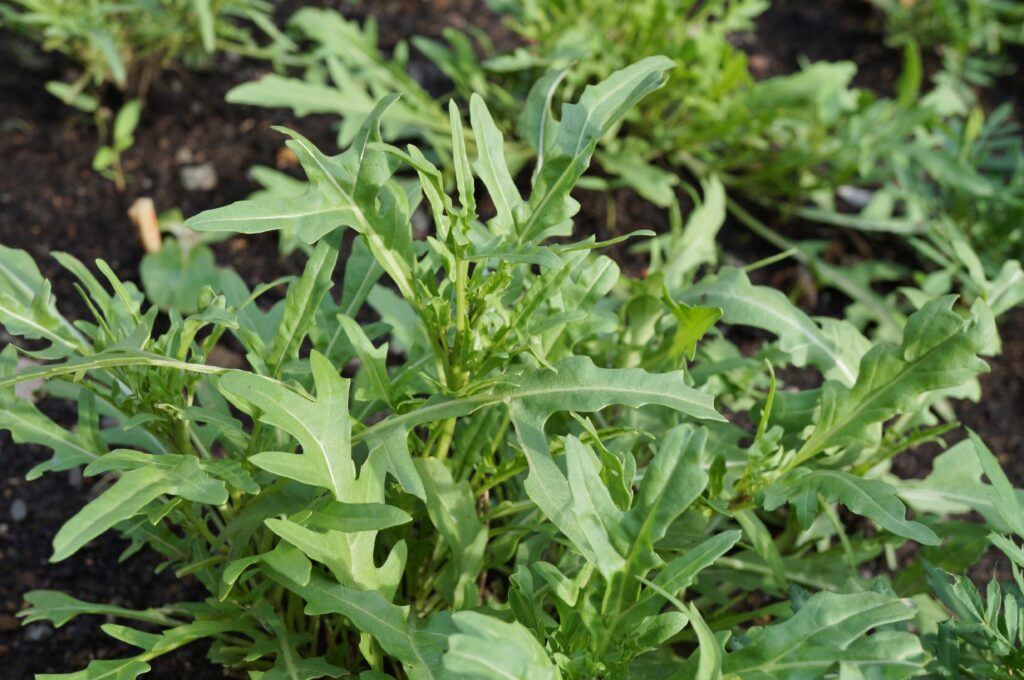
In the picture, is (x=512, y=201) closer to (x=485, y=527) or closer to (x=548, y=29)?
(x=485, y=527)

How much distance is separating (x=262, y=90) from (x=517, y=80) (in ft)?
2.43

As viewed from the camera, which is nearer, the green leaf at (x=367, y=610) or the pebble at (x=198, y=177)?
the green leaf at (x=367, y=610)

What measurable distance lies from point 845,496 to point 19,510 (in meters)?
1.48

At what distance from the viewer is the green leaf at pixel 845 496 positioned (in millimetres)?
1332

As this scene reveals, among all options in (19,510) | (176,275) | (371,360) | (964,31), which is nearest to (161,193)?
(176,275)

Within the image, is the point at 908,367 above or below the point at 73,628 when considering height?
above

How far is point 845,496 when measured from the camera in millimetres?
1406

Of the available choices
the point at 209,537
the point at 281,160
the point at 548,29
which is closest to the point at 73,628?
the point at 209,537

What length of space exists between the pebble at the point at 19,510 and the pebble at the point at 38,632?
239 millimetres

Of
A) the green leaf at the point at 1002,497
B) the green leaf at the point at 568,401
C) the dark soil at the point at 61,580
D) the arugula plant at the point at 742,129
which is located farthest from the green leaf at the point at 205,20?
the green leaf at the point at 1002,497

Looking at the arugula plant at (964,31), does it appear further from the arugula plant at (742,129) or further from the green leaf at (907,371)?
the green leaf at (907,371)

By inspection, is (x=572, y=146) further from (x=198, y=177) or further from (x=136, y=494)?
(x=198, y=177)

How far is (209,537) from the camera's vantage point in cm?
141

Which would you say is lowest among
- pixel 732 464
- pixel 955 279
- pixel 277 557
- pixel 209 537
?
pixel 955 279
